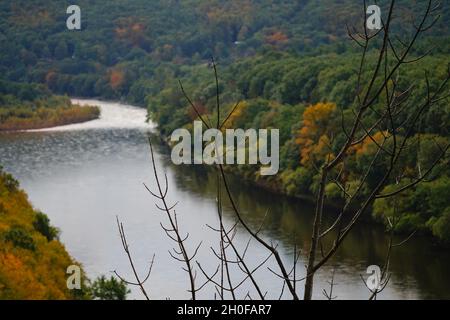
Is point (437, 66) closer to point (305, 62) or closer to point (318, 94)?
point (318, 94)

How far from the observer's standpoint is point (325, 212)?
29438mm

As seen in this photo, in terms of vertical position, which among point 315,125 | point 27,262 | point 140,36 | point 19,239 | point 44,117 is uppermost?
point 140,36

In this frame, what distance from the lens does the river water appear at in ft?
A: 69.5

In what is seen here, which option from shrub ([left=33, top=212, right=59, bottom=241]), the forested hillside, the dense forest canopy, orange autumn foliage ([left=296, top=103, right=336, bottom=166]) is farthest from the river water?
the forested hillside

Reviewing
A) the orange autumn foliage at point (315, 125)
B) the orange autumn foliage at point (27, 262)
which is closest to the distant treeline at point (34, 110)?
the orange autumn foliage at point (315, 125)

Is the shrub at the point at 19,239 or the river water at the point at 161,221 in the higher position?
the shrub at the point at 19,239

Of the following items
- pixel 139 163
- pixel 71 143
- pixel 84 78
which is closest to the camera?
pixel 139 163

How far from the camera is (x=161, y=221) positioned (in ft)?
88.9

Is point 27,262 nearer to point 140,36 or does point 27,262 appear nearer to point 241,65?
point 241,65

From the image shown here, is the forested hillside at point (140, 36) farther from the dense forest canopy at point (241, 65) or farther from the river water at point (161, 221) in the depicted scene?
the river water at point (161, 221)

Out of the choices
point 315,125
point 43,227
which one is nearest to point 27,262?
point 43,227

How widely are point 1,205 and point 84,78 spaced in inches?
1887

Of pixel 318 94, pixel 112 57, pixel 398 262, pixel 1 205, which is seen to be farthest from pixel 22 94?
pixel 398 262

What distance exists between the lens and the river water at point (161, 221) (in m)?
21.2
